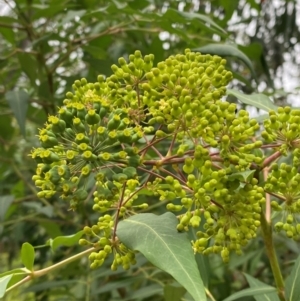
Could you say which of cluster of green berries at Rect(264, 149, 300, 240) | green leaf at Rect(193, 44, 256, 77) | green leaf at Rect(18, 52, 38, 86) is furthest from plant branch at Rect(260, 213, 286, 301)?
green leaf at Rect(18, 52, 38, 86)

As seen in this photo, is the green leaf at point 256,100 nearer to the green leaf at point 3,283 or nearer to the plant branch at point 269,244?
the plant branch at point 269,244

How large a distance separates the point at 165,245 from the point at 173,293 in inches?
19.7

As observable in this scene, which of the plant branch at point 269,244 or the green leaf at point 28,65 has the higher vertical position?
the green leaf at point 28,65

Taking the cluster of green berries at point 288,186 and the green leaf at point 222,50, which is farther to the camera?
the green leaf at point 222,50

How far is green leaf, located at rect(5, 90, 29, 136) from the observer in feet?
5.69

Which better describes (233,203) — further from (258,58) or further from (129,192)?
(258,58)

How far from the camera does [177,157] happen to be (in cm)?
95

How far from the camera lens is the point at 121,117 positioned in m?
0.92

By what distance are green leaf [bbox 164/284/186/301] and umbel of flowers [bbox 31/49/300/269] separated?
430 mm

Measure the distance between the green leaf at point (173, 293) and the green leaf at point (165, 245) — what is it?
429 millimetres

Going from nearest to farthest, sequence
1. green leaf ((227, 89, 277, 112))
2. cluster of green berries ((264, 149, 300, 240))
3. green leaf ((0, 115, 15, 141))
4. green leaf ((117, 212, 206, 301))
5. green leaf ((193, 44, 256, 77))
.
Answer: green leaf ((117, 212, 206, 301))
cluster of green berries ((264, 149, 300, 240))
green leaf ((227, 89, 277, 112))
green leaf ((193, 44, 256, 77))
green leaf ((0, 115, 15, 141))

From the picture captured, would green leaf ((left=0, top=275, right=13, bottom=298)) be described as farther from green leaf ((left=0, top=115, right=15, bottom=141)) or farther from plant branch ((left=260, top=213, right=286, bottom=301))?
green leaf ((left=0, top=115, right=15, bottom=141))

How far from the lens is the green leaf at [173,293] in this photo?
4.31 ft

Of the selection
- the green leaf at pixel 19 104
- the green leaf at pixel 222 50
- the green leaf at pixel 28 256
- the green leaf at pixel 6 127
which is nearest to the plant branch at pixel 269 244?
the green leaf at pixel 28 256
